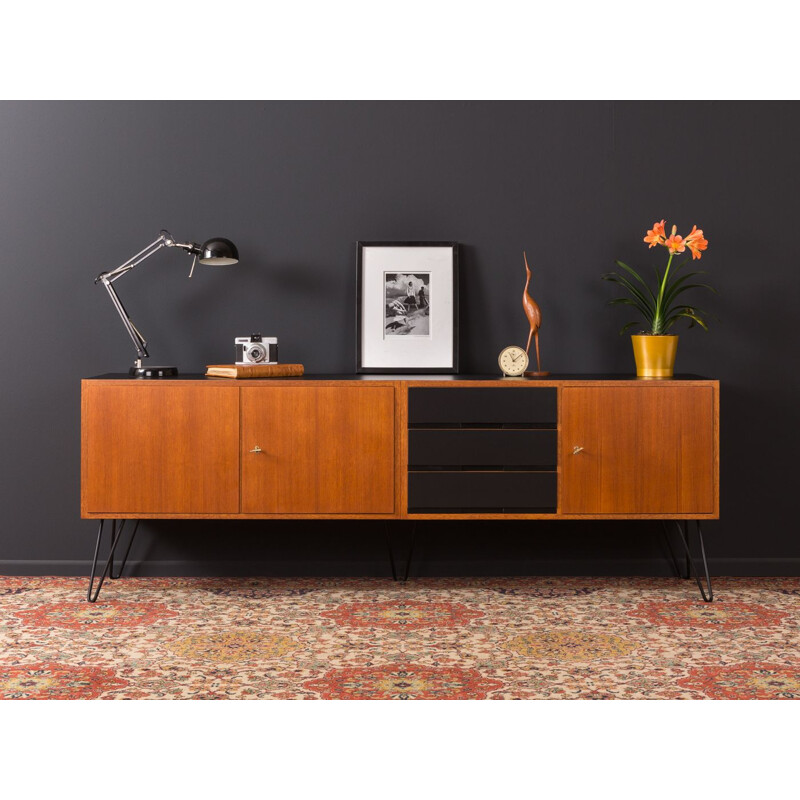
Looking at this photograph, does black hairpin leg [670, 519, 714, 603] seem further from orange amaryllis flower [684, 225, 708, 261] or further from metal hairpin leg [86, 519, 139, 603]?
metal hairpin leg [86, 519, 139, 603]

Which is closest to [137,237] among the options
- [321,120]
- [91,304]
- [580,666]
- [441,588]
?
[91,304]

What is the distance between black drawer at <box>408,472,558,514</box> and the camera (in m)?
3.93

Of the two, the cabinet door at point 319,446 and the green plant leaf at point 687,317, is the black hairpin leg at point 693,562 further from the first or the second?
the cabinet door at point 319,446

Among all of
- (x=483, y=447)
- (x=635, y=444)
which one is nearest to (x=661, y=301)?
(x=635, y=444)

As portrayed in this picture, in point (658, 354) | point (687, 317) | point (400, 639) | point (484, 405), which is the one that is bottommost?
point (400, 639)

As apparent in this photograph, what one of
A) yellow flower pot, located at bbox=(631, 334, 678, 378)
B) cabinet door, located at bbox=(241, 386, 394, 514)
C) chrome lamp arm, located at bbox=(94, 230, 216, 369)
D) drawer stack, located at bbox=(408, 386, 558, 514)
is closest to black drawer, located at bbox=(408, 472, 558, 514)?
drawer stack, located at bbox=(408, 386, 558, 514)

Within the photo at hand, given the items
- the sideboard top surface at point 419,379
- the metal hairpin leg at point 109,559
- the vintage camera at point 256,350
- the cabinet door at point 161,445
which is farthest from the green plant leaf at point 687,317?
the metal hairpin leg at point 109,559

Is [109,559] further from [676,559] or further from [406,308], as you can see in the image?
[676,559]

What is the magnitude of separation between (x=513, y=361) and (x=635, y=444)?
2.12ft

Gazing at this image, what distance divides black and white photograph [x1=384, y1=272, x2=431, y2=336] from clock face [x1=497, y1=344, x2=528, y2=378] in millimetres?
469

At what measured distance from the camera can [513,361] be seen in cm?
406

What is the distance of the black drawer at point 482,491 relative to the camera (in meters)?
3.93

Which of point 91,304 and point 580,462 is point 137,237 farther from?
point 580,462

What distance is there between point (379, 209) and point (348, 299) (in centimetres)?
46
